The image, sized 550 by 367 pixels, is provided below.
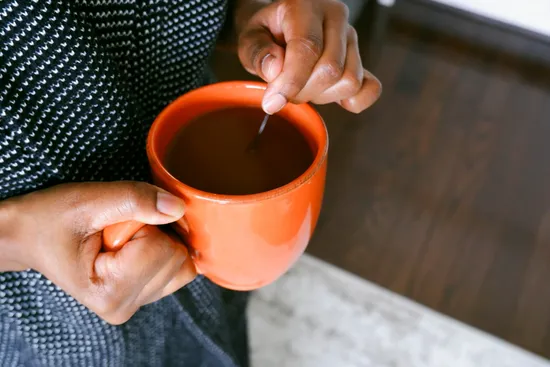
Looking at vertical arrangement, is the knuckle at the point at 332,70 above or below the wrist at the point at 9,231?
above

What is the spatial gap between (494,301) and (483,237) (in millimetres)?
147

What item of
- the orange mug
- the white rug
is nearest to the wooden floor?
the white rug

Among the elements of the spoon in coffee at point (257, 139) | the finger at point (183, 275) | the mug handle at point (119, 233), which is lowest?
the finger at point (183, 275)

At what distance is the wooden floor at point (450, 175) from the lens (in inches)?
43.8

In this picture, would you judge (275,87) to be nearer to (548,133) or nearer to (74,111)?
(74,111)

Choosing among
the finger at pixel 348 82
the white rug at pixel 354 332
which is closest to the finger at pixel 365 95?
the finger at pixel 348 82

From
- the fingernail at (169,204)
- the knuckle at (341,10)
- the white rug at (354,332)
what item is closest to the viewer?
the fingernail at (169,204)

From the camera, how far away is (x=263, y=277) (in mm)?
450

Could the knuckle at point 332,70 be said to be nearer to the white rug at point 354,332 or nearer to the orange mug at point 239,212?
the orange mug at point 239,212

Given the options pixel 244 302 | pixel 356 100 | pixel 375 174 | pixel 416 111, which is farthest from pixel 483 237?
pixel 356 100

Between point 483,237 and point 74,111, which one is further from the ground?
point 74,111

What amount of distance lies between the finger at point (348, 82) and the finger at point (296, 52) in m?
0.03

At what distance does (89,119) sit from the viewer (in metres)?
0.42

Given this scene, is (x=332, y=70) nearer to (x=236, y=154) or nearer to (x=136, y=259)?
(x=236, y=154)
